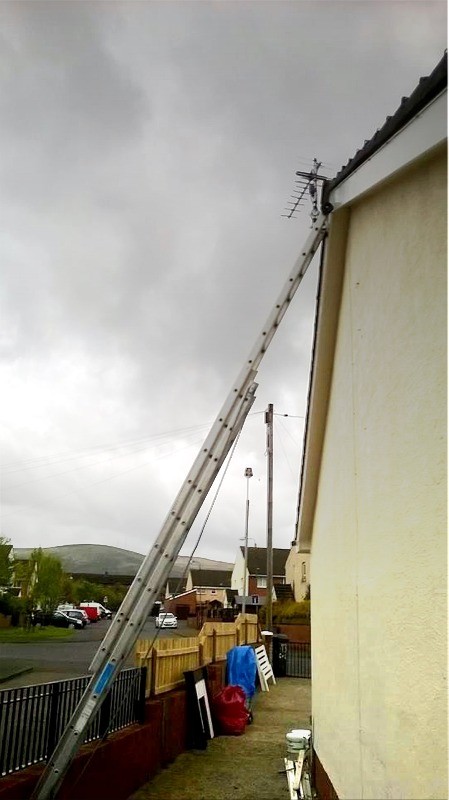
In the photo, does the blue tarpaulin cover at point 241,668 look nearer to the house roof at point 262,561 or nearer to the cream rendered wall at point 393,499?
the cream rendered wall at point 393,499

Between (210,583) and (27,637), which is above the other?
(27,637)

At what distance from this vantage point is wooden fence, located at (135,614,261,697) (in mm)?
9156

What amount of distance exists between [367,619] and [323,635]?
9.00ft

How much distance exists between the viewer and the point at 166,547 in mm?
5594

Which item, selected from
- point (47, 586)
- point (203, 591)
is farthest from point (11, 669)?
point (203, 591)

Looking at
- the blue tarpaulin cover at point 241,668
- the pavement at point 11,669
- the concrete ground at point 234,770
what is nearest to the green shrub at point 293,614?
the pavement at point 11,669

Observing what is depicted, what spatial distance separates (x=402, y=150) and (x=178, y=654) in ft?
29.7

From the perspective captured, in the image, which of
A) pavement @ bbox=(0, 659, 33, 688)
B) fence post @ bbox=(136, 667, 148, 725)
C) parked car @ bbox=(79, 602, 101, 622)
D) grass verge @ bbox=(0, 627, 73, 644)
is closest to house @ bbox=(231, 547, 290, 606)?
parked car @ bbox=(79, 602, 101, 622)

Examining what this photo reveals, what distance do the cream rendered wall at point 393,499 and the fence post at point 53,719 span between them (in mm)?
2818

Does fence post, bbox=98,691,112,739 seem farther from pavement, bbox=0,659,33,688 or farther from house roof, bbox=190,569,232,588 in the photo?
house roof, bbox=190,569,232,588

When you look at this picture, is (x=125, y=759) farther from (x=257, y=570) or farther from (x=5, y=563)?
(x=257, y=570)

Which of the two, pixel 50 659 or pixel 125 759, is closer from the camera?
pixel 125 759

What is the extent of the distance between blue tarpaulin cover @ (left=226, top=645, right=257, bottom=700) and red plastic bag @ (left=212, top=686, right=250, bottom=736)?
8.91 ft

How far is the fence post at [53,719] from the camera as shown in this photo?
6.30m
